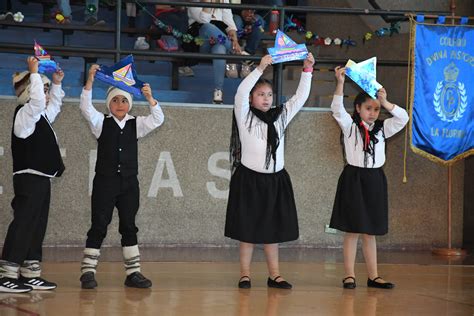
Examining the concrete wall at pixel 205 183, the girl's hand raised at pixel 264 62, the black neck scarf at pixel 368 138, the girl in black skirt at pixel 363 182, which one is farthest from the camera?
the concrete wall at pixel 205 183

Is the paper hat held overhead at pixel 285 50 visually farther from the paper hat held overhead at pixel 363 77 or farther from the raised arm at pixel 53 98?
the raised arm at pixel 53 98

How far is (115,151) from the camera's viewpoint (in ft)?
22.3

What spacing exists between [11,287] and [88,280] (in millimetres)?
505

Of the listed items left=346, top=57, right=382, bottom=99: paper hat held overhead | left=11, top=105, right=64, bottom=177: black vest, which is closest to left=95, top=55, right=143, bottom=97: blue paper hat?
left=11, top=105, right=64, bottom=177: black vest

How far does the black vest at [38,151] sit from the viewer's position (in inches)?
255

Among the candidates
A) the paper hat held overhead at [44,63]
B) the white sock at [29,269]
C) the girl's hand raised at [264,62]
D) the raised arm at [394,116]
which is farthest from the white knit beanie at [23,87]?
the raised arm at [394,116]

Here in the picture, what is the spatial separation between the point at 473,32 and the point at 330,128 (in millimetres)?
1597

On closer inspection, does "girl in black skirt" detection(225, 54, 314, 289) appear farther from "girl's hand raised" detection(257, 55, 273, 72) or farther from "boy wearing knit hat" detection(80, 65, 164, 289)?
"boy wearing knit hat" detection(80, 65, 164, 289)

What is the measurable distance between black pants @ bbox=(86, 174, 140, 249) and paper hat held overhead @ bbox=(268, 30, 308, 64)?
4.45 ft

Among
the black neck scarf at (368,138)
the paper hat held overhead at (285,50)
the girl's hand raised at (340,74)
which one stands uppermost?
the paper hat held overhead at (285,50)

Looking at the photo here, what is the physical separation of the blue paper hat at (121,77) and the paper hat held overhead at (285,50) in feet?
3.27

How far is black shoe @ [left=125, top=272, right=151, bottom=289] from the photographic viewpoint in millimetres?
6672

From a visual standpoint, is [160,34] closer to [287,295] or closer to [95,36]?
[95,36]

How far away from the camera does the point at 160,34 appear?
10.6 metres
